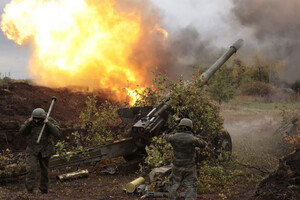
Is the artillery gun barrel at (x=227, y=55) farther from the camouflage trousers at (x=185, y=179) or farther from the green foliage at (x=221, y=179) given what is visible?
the camouflage trousers at (x=185, y=179)

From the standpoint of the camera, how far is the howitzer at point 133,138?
327 inches

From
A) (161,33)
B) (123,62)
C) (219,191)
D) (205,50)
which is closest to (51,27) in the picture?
(123,62)

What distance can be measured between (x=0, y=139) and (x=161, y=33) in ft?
24.2

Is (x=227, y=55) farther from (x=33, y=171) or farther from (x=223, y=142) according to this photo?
(x=33, y=171)

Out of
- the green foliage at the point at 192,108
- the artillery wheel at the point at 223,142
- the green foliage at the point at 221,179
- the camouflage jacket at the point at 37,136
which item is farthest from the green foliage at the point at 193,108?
the camouflage jacket at the point at 37,136

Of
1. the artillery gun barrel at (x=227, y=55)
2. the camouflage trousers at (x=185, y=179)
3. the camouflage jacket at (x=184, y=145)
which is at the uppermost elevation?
the artillery gun barrel at (x=227, y=55)

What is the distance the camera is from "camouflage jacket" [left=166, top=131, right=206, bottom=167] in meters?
5.91

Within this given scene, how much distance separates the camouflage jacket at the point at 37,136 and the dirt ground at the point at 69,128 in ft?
2.85

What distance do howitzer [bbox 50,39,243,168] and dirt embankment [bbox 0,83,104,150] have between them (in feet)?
14.0

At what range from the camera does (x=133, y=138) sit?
924cm

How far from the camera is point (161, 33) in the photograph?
44.3ft

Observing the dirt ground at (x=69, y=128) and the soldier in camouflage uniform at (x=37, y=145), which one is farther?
the dirt ground at (x=69, y=128)

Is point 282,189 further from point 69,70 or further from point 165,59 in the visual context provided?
point 69,70

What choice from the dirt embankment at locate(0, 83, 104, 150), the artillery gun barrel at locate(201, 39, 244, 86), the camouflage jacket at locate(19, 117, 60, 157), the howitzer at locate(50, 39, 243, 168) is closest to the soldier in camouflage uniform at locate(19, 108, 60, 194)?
the camouflage jacket at locate(19, 117, 60, 157)
